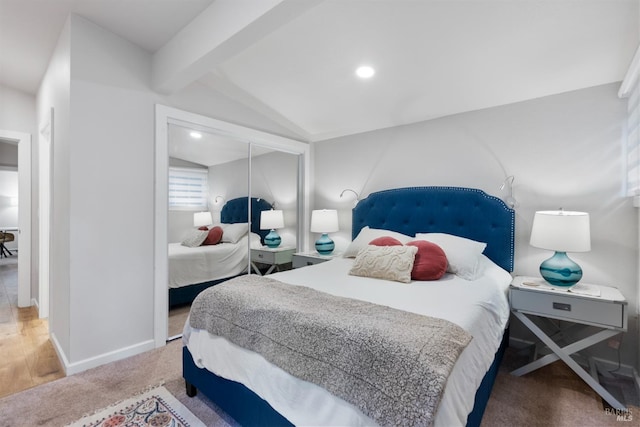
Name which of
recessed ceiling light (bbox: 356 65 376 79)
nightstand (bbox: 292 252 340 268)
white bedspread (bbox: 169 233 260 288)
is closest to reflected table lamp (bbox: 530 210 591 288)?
recessed ceiling light (bbox: 356 65 376 79)

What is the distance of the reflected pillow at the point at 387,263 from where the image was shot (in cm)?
218

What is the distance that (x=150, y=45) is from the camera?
8.00 feet

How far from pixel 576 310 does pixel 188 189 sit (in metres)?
3.21

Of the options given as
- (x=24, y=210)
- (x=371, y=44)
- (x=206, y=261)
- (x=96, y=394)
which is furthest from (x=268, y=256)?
(x=24, y=210)

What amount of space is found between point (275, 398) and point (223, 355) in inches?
16.9

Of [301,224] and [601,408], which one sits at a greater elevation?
[301,224]

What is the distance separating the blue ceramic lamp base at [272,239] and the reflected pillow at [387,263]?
1453 millimetres

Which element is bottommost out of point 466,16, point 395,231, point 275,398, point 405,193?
point 275,398

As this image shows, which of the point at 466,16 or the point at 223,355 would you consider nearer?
the point at 223,355

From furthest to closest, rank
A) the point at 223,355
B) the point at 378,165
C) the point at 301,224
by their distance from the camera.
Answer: the point at 301,224
the point at 378,165
the point at 223,355

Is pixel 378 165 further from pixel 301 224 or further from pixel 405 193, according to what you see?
pixel 301 224

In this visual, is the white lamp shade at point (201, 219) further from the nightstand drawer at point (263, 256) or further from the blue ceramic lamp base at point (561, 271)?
the blue ceramic lamp base at point (561, 271)

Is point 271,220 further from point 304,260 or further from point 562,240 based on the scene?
point 562,240

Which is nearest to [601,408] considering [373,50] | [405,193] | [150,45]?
[405,193]
